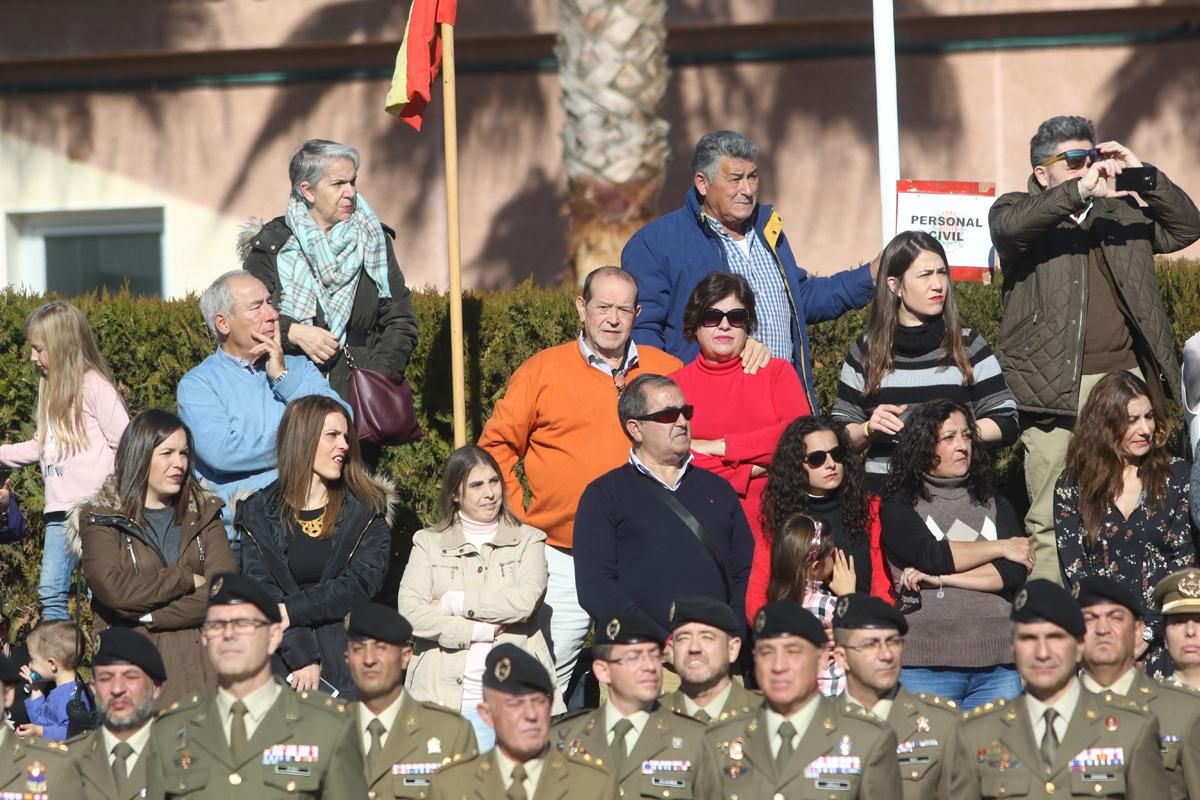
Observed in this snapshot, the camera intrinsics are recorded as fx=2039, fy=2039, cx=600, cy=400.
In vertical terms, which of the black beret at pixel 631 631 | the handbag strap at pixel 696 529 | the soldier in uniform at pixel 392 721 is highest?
the handbag strap at pixel 696 529

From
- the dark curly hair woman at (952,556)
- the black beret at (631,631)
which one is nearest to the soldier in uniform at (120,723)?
the black beret at (631,631)

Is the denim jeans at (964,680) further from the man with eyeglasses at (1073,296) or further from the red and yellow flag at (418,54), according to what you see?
the red and yellow flag at (418,54)

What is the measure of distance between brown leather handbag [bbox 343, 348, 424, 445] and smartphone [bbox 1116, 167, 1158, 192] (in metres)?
3.26

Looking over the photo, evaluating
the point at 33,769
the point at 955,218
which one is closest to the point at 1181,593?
the point at 955,218

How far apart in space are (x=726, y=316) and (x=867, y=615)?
187cm

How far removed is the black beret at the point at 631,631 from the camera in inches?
284

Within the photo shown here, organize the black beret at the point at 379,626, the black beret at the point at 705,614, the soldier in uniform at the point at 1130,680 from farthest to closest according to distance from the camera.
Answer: the black beret at the point at 705,614 < the black beret at the point at 379,626 < the soldier in uniform at the point at 1130,680

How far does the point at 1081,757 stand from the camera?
6750mm

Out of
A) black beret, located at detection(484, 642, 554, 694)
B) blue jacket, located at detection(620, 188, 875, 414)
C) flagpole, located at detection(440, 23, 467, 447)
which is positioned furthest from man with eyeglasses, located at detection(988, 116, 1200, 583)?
black beret, located at detection(484, 642, 554, 694)

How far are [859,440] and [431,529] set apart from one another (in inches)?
70.6

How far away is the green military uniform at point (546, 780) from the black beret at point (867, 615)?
97 cm

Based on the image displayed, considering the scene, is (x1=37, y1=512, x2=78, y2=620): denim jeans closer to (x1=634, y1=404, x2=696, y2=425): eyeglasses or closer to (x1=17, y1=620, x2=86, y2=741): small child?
(x1=17, y1=620, x2=86, y2=741): small child

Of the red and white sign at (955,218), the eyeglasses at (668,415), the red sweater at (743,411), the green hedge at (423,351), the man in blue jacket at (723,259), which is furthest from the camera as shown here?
the green hedge at (423,351)

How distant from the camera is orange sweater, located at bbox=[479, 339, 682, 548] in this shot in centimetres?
857
